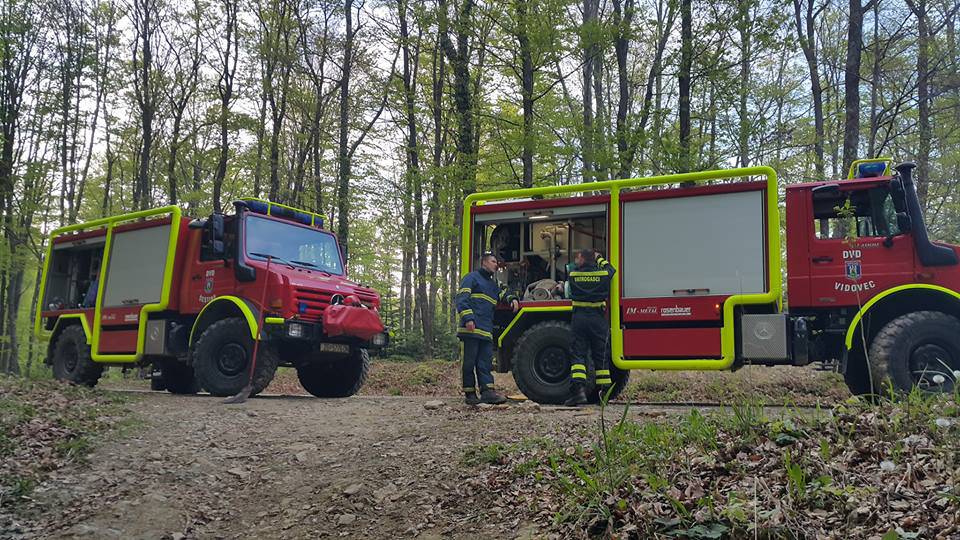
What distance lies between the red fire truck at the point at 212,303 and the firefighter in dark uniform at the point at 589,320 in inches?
133

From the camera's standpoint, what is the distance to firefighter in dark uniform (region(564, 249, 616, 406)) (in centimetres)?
829

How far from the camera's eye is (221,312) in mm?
10523

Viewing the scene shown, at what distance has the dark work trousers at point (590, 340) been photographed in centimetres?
826

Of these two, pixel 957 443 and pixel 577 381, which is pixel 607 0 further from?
pixel 957 443

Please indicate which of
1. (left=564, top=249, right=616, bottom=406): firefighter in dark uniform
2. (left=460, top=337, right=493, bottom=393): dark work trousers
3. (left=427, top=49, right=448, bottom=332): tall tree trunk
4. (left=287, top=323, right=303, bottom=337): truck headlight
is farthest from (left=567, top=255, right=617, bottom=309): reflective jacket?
(left=427, top=49, right=448, bottom=332): tall tree trunk

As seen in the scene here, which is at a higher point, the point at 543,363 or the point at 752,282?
the point at 752,282

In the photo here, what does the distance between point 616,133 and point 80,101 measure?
20.0 metres

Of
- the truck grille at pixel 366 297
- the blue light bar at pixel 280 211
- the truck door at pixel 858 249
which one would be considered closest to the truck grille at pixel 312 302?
the truck grille at pixel 366 297

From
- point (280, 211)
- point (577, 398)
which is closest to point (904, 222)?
point (577, 398)

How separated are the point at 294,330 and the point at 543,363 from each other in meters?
3.59

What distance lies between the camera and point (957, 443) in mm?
3676

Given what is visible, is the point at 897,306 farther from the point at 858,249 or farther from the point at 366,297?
the point at 366,297

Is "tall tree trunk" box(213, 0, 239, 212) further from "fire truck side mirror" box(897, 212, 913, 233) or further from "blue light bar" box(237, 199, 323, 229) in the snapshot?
"fire truck side mirror" box(897, 212, 913, 233)

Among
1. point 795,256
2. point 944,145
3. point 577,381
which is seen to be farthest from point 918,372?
point 944,145
